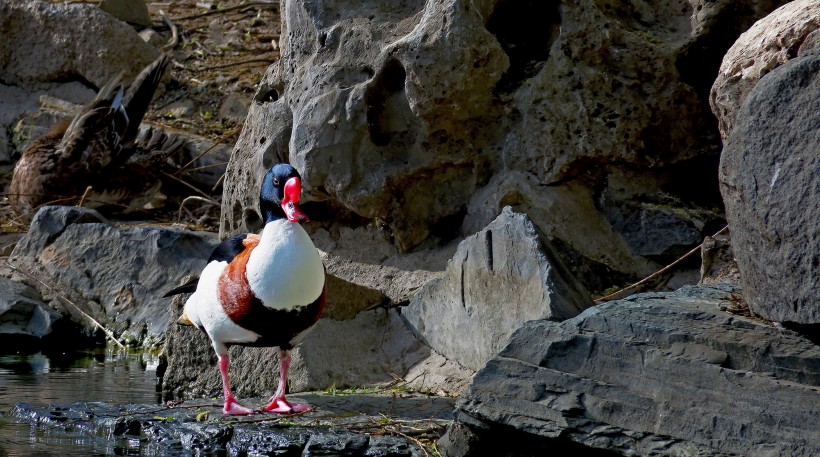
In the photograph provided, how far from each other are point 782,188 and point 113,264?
543cm

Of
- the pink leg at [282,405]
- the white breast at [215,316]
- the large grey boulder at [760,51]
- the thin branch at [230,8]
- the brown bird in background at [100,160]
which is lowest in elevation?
the pink leg at [282,405]

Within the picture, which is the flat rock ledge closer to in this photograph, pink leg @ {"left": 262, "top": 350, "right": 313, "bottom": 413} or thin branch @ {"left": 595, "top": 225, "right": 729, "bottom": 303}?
pink leg @ {"left": 262, "top": 350, "right": 313, "bottom": 413}

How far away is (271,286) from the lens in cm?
472

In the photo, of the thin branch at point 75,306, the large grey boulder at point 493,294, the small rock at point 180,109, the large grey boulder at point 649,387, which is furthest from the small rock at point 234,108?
the large grey boulder at point 649,387

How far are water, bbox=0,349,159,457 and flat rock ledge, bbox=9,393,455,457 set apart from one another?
8 centimetres

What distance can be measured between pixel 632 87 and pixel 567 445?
2532 mm

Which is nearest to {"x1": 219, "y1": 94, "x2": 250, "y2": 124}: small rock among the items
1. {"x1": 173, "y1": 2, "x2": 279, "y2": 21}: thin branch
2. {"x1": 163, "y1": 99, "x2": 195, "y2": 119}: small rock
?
{"x1": 163, "y1": 99, "x2": 195, "y2": 119}: small rock

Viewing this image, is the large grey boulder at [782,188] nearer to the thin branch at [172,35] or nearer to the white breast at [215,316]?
the white breast at [215,316]

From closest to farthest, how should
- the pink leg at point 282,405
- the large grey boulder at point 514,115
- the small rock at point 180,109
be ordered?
the pink leg at point 282,405 < the large grey boulder at point 514,115 < the small rock at point 180,109

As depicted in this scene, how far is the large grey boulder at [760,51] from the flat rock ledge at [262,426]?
5.62 feet

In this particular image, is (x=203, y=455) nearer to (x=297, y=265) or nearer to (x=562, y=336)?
(x=297, y=265)

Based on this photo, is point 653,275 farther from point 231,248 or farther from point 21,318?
point 21,318

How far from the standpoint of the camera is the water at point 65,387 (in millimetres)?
4746

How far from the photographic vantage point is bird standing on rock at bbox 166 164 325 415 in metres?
4.73
